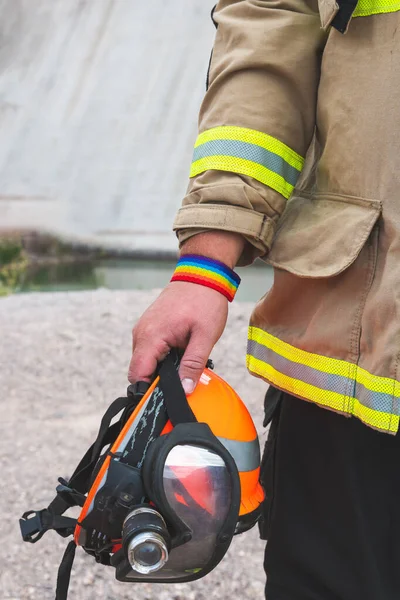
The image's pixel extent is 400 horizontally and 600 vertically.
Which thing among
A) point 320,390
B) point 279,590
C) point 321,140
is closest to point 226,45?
point 321,140

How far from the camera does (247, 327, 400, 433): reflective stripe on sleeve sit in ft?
3.21

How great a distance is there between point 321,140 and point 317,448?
48 centimetres

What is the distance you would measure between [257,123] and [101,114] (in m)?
7.13

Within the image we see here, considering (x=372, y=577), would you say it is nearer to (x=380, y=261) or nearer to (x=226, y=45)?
(x=380, y=261)

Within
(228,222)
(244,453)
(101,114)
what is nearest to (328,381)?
(244,453)

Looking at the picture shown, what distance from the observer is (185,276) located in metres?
1.11

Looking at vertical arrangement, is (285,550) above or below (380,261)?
below

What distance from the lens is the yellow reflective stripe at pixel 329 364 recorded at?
978 mm

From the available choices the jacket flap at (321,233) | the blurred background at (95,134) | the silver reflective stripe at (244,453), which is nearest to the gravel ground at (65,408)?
the silver reflective stripe at (244,453)

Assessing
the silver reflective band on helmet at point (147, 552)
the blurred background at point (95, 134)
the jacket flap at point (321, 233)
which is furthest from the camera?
the blurred background at point (95, 134)

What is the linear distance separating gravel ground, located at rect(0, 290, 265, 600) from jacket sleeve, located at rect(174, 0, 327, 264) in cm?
133

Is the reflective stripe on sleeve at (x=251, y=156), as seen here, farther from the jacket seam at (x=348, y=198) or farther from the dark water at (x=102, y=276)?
the dark water at (x=102, y=276)

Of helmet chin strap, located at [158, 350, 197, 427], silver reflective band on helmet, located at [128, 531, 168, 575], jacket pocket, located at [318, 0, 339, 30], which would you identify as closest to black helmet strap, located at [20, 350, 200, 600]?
helmet chin strap, located at [158, 350, 197, 427]

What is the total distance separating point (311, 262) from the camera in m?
1.07
